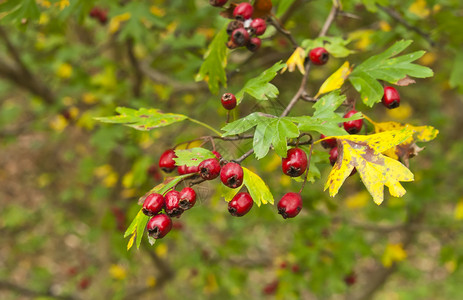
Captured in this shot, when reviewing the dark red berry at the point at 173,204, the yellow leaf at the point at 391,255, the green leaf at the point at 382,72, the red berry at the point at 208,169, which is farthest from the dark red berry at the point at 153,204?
the yellow leaf at the point at 391,255

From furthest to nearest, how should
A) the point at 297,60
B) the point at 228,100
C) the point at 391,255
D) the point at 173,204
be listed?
the point at 391,255 < the point at 297,60 < the point at 228,100 < the point at 173,204

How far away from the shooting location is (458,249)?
9.93 ft

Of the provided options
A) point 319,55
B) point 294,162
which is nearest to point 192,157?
point 294,162

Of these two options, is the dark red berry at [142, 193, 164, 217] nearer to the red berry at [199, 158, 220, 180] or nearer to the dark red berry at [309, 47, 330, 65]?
the red berry at [199, 158, 220, 180]

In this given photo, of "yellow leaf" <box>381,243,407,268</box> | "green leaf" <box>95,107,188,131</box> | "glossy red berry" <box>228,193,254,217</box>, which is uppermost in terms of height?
"green leaf" <box>95,107,188,131</box>

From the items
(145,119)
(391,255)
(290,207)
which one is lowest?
(391,255)

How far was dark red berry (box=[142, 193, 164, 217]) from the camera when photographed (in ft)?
3.45

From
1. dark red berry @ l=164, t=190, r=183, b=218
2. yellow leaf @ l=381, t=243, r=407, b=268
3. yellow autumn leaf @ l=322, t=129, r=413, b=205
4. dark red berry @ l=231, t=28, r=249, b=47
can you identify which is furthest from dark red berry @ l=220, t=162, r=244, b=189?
yellow leaf @ l=381, t=243, r=407, b=268

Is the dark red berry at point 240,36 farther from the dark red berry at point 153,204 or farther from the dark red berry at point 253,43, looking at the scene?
the dark red berry at point 153,204

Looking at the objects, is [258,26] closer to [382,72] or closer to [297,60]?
[297,60]

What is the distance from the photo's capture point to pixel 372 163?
111 centimetres

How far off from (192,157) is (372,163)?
529mm

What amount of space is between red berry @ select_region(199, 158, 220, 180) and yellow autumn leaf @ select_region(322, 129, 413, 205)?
316 mm

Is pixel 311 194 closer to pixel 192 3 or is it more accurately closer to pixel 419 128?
pixel 419 128
